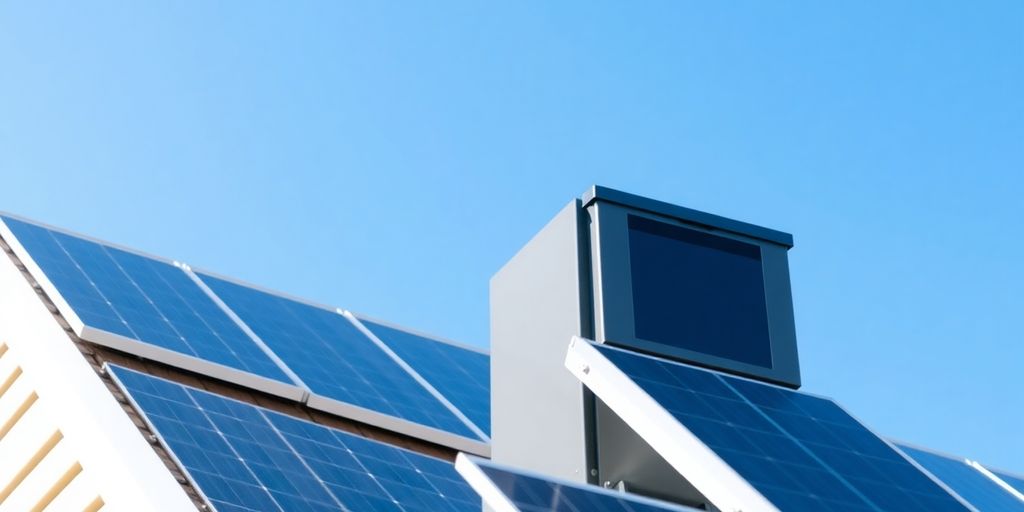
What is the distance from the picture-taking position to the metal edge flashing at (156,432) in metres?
10.9

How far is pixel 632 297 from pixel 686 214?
1.09 m

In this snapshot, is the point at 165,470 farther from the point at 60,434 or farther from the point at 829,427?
the point at 829,427

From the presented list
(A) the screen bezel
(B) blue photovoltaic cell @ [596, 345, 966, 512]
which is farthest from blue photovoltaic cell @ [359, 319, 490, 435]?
(B) blue photovoltaic cell @ [596, 345, 966, 512]

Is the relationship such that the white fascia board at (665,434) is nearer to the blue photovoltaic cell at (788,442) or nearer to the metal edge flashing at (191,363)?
the blue photovoltaic cell at (788,442)

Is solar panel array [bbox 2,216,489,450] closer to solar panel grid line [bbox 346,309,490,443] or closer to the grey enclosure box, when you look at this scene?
solar panel grid line [bbox 346,309,490,443]

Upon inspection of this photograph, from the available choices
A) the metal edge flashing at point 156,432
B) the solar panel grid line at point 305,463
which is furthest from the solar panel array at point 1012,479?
the metal edge flashing at point 156,432

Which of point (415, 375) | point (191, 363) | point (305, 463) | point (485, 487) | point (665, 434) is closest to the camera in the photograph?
point (485, 487)

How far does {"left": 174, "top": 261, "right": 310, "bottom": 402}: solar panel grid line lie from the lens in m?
14.9

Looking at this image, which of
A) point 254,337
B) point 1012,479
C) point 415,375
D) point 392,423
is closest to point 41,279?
point 254,337

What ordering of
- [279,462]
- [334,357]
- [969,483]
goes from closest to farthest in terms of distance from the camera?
[279,462]
[334,357]
[969,483]

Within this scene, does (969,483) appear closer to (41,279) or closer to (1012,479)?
(1012,479)

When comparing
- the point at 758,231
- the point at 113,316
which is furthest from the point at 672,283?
the point at 113,316

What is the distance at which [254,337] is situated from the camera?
16438 mm

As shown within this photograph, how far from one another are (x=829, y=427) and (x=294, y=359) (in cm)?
766
